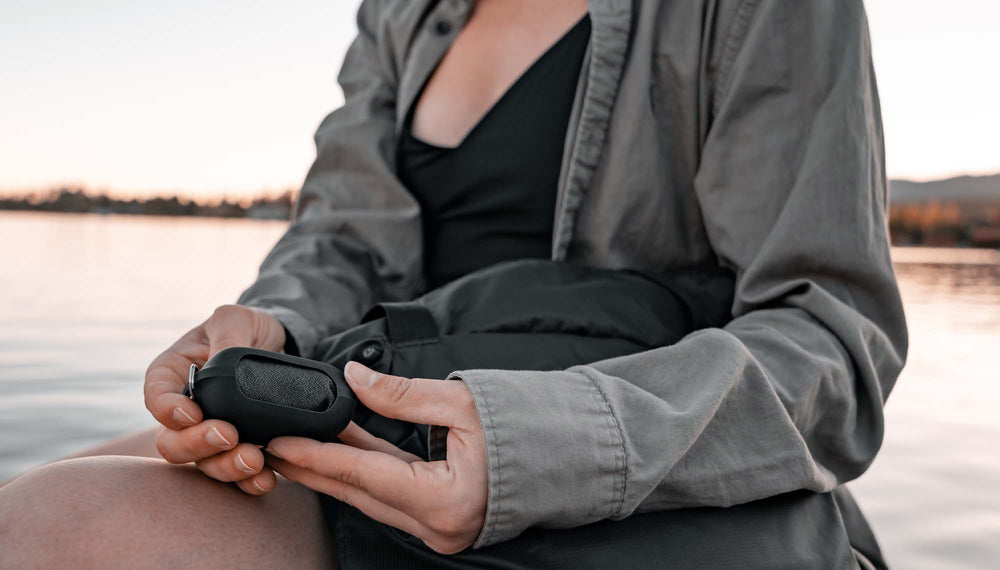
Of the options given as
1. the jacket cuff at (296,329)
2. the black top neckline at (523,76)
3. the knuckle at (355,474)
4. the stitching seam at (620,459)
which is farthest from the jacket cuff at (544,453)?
the black top neckline at (523,76)

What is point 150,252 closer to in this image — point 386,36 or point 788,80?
point 386,36

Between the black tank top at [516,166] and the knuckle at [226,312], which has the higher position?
the black tank top at [516,166]

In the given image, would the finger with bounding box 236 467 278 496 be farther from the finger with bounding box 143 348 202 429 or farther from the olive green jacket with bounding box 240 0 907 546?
the olive green jacket with bounding box 240 0 907 546

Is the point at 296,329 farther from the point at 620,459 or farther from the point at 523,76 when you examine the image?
the point at 620,459

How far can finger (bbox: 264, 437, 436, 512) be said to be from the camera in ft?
2.03

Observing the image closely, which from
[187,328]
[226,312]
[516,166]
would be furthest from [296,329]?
[187,328]

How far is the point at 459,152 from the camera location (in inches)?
48.1

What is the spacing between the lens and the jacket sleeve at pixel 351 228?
1.26 meters

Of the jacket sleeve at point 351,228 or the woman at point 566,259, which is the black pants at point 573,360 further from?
the jacket sleeve at point 351,228

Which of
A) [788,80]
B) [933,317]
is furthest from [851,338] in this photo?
[933,317]

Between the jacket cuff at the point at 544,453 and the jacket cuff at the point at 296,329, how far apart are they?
50 centimetres

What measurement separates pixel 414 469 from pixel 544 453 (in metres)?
0.10

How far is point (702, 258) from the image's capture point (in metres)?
1.11

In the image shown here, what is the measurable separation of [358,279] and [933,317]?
19.1 ft
